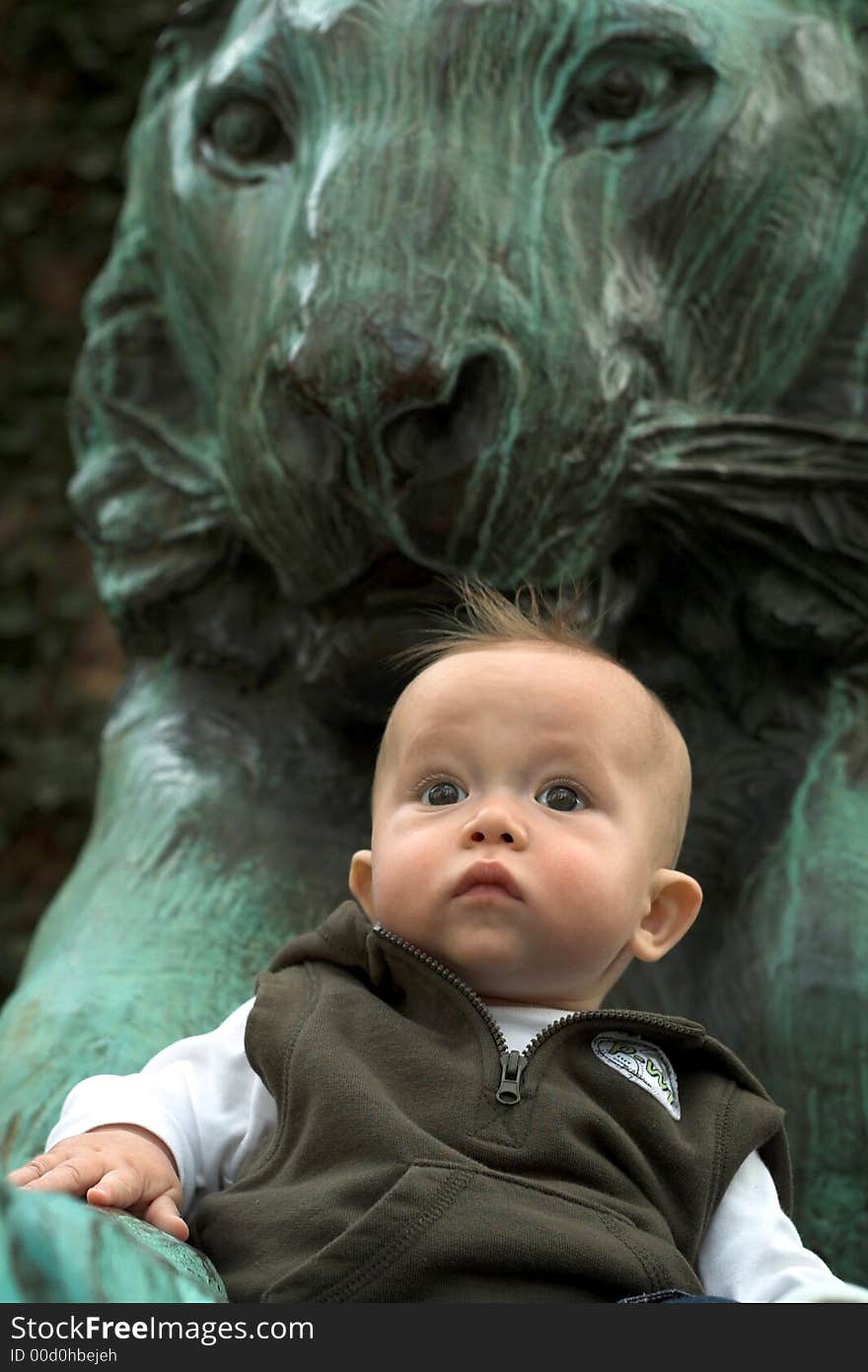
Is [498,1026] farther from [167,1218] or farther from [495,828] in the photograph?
[167,1218]

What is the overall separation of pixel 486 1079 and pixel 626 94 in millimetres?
866

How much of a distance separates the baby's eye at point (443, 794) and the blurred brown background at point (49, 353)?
247 cm

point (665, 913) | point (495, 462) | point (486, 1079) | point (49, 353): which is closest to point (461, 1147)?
point (486, 1079)

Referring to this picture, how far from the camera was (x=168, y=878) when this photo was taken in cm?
230

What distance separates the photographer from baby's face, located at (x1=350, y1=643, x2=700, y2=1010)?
1.65 meters

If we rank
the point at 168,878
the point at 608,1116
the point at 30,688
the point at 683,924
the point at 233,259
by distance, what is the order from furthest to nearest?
the point at 30,688 < the point at 168,878 < the point at 233,259 < the point at 683,924 < the point at 608,1116

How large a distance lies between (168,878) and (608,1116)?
0.76 metres

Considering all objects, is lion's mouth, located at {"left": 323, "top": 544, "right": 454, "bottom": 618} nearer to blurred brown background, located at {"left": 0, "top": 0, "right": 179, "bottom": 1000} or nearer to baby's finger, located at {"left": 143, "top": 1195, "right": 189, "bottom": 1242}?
baby's finger, located at {"left": 143, "top": 1195, "right": 189, "bottom": 1242}

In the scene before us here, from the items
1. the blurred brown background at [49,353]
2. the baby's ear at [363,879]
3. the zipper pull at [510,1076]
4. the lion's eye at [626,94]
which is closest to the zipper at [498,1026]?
the zipper pull at [510,1076]

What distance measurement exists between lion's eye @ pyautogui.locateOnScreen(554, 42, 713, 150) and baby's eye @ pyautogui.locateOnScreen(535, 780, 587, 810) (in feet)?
2.03

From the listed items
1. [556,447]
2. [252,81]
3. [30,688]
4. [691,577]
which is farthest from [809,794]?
[30,688]

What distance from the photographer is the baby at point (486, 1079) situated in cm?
155

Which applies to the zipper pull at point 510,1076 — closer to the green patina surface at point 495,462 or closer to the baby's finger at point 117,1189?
the baby's finger at point 117,1189

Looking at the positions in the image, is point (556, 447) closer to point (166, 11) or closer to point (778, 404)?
point (778, 404)
